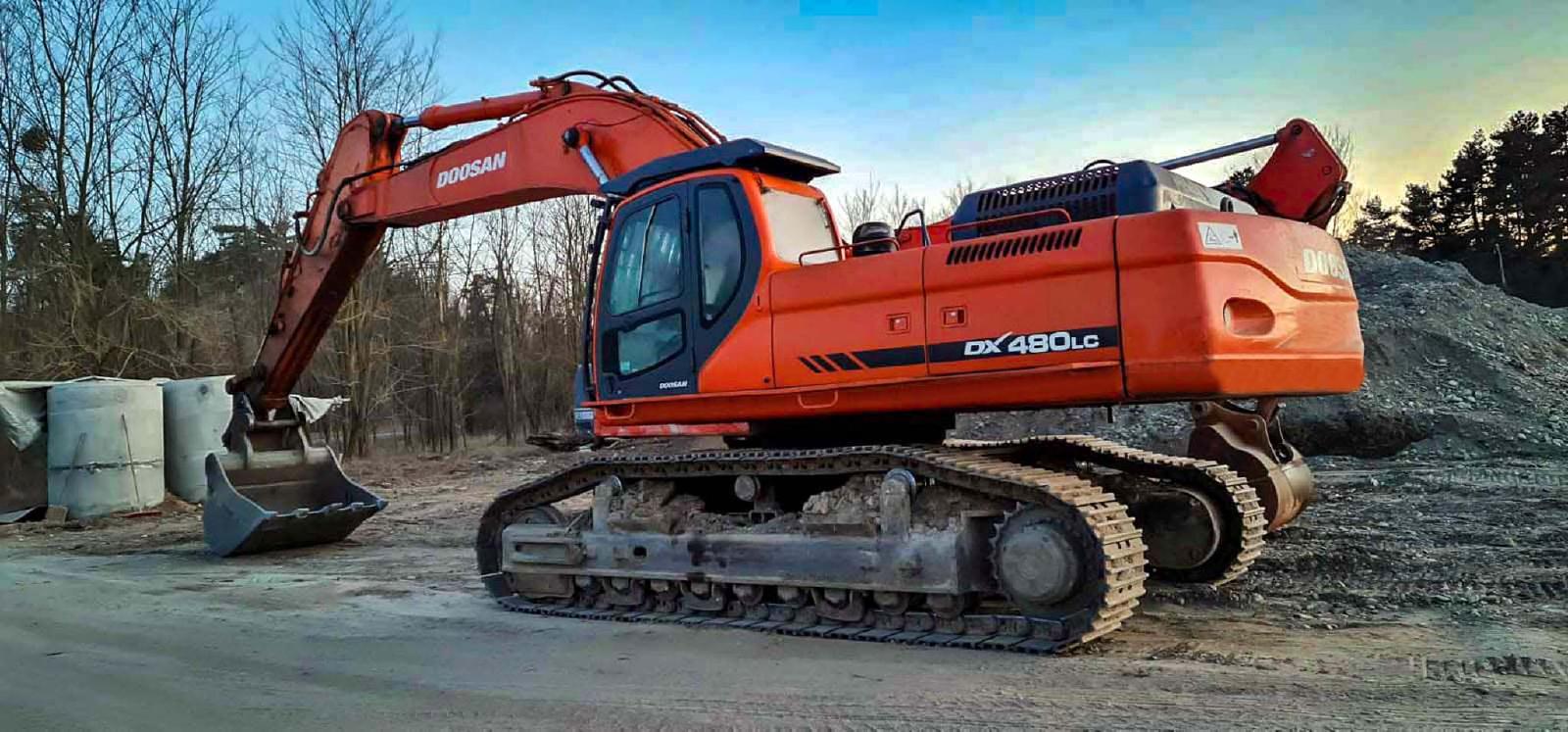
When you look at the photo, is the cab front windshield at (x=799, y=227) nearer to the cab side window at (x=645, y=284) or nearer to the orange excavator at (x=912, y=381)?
the orange excavator at (x=912, y=381)

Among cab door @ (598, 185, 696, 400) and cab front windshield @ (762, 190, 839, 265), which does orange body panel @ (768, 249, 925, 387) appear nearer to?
cab front windshield @ (762, 190, 839, 265)

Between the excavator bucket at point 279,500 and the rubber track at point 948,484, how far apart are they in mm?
4025

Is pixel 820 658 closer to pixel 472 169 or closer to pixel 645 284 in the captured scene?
pixel 645 284

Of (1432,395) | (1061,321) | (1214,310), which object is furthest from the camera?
(1432,395)

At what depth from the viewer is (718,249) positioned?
590 centimetres

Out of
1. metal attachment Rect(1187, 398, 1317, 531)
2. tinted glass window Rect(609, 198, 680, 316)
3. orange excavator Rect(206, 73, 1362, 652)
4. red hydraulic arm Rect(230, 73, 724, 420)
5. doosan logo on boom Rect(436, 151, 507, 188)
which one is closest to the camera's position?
orange excavator Rect(206, 73, 1362, 652)

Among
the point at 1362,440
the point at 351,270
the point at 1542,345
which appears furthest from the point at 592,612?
the point at 1542,345

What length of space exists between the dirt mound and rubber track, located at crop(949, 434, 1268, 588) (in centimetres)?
588

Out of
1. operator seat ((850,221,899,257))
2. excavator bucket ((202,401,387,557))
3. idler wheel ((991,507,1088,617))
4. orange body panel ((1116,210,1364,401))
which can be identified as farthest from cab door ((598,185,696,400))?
excavator bucket ((202,401,387,557))

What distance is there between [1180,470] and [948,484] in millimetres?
1481

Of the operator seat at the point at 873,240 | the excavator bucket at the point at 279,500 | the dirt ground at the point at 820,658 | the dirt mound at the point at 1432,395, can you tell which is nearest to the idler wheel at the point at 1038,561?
the dirt ground at the point at 820,658

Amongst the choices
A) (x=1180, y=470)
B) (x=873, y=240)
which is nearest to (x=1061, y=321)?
(x=873, y=240)

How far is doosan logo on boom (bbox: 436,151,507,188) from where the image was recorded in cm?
815

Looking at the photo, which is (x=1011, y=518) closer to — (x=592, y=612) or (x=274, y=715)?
(x=592, y=612)
